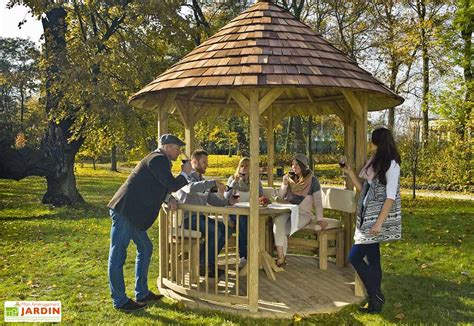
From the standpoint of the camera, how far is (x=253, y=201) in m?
5.30

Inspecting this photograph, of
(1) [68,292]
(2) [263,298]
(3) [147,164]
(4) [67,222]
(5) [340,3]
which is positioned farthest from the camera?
(5) [340,3]

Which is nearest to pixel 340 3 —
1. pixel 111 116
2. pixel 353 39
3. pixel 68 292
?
pixel 353 39

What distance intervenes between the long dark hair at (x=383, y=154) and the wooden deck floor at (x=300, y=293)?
168 centimetres

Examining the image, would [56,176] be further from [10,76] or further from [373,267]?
[373,267]

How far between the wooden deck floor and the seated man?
0.67 m

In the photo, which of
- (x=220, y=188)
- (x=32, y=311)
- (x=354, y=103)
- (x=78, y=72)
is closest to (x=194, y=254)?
(x=220, y=188)

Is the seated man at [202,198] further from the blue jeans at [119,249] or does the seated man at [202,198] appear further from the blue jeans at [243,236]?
the blue jeans at [119,249]

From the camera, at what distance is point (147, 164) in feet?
17.3

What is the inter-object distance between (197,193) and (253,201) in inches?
38.3

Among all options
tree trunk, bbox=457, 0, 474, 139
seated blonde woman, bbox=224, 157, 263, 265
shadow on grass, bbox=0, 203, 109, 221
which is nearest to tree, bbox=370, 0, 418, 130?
tree trunk, bbox=457, 0, 474, 139

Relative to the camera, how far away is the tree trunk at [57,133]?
1423 centimetres

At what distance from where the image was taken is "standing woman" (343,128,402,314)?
4.97 m

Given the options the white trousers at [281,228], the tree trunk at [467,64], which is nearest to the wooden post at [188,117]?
the white trousers at [281,228]

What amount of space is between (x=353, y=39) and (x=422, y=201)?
9635 mm
